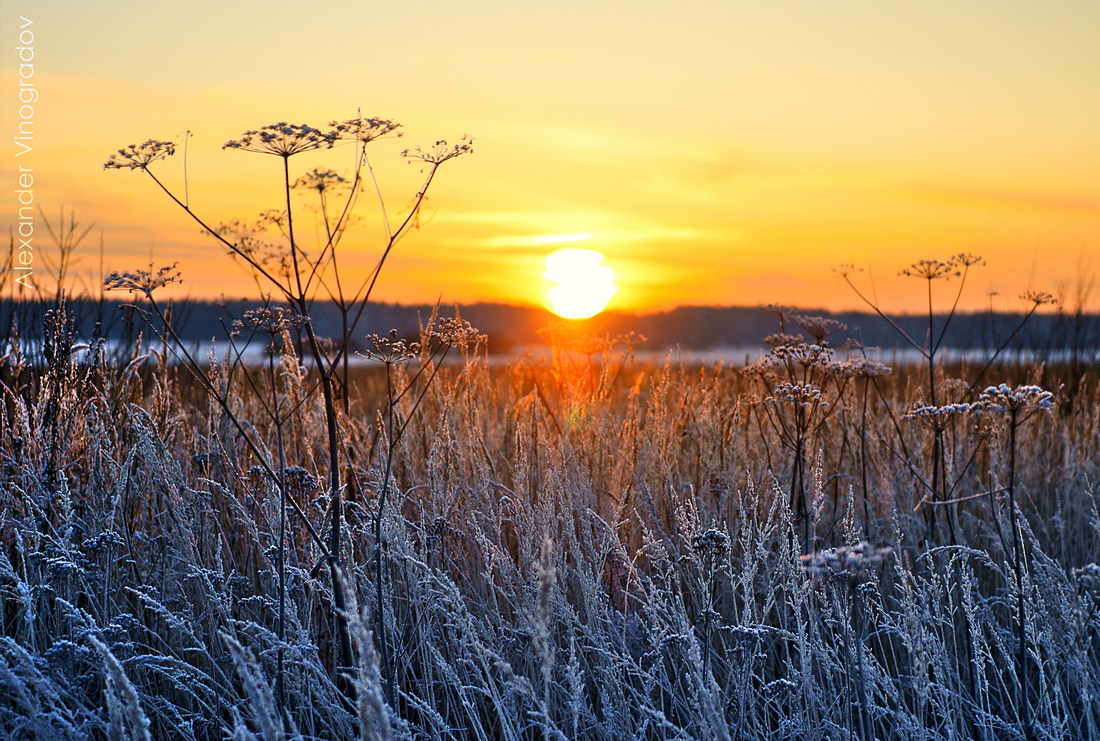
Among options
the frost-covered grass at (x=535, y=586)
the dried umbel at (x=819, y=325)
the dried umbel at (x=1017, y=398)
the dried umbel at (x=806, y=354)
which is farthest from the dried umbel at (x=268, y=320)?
the dried umbel at (x=819, y=325)

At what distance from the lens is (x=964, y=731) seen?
2781mm

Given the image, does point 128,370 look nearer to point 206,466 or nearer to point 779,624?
point 206,466

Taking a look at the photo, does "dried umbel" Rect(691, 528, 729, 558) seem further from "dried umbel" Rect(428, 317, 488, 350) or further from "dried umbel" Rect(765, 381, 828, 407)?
"dried umbel" Rect(428, 317, 488, 350)

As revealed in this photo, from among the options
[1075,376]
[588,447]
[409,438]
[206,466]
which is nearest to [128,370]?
[206,466]

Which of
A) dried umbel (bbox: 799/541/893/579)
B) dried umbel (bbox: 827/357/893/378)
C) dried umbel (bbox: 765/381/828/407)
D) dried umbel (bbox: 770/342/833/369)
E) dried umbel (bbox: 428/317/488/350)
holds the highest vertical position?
dried umbel (bbox: 428/317/488/350)

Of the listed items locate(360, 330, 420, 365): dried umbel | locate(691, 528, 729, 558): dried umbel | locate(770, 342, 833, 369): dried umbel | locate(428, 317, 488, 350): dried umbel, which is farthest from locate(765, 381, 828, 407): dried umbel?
locate(360, 330, 420, 365): dried umbel

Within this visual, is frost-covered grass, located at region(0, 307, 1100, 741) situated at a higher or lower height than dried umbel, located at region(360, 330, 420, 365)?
lower

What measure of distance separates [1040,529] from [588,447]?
8.96 ft

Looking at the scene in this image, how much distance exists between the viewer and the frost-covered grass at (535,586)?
8.27ft

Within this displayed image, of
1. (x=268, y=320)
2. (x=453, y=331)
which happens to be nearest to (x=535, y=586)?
(x=453, y=331)

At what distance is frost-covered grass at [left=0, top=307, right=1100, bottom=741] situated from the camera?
252 cm

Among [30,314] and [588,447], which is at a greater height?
[30,314]

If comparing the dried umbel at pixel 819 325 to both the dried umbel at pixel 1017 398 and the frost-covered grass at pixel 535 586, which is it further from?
the dried umbel at pixel 1017 398

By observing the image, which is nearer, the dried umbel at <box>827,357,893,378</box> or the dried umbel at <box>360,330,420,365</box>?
the dried umbel at <box>360,330,420,365</box>
